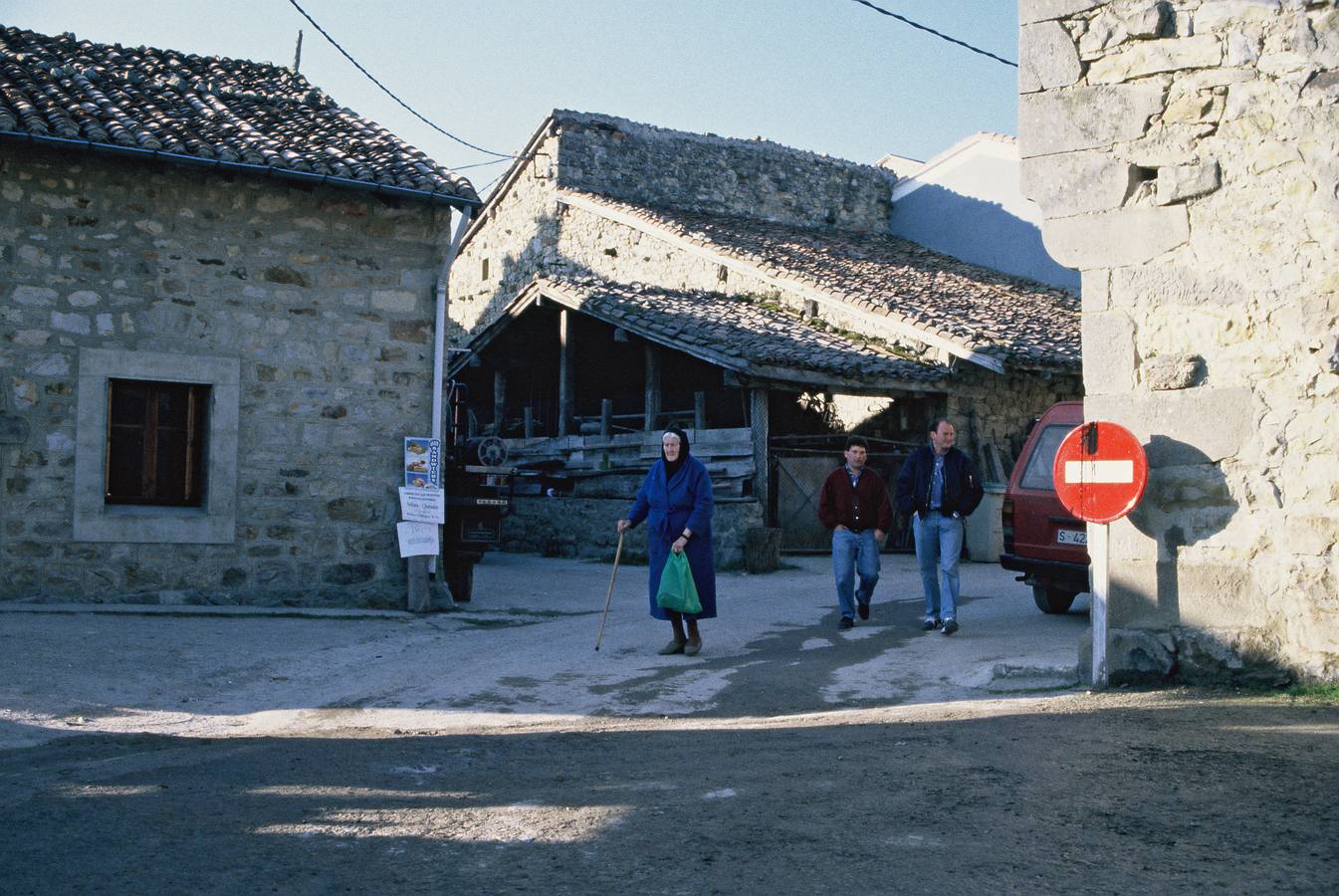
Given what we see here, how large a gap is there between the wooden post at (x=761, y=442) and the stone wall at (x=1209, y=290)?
10.3 m

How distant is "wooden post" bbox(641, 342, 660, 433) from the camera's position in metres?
19.5

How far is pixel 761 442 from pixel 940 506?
7.86 m

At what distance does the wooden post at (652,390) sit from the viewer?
19.5 metres

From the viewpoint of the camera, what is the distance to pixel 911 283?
2295 cm

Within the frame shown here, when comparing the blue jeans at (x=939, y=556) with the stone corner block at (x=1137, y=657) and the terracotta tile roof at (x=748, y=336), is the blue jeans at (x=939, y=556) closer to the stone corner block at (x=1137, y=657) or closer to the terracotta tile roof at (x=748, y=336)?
the stone corner block at (x=1137, y=657)

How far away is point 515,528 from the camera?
20.9 m

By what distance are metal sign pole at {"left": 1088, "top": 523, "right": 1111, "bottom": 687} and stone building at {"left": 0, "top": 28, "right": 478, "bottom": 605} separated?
21.2 ft

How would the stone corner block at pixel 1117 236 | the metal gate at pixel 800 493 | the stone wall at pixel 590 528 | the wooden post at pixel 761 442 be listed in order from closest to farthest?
1. the stone corner block at pixel 1117 236
2. the stone wall at pixel 590 528
3. the wooden post at pixel 761 442
4. the metal gate at pixel 800 493

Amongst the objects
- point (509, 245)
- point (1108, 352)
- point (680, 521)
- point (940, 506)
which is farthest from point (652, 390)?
point (1108, 352)

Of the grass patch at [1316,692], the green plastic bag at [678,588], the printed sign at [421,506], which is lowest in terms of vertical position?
the grass patch at [1316,692]

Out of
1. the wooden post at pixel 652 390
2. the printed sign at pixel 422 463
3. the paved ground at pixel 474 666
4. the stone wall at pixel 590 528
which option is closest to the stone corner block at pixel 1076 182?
the paved ground at pixel 474 666

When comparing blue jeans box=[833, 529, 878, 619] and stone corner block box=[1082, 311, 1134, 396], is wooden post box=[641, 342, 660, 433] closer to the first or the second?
blue jeans box=[833, 529, 878, 619]

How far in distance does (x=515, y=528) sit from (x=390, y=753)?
49.7 feet

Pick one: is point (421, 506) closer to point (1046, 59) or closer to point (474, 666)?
point (474, 666)
